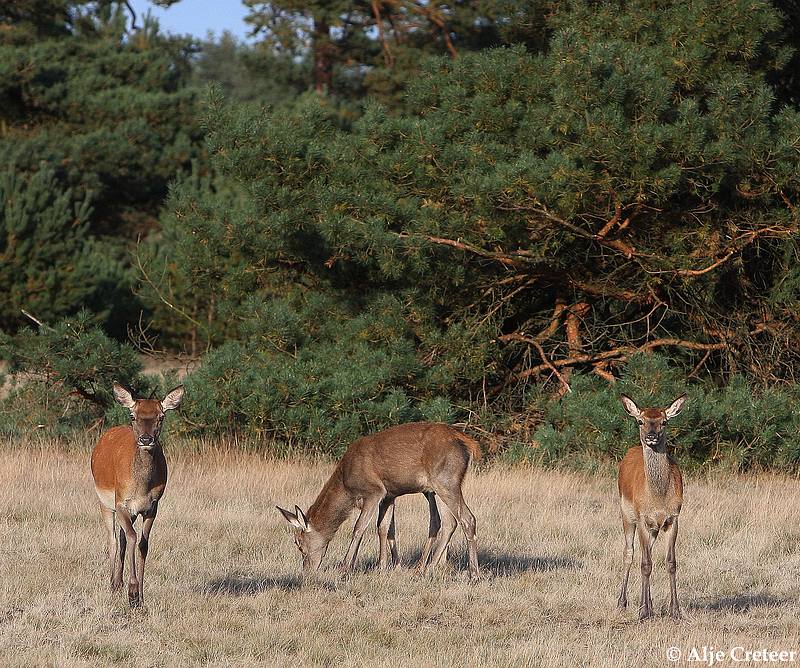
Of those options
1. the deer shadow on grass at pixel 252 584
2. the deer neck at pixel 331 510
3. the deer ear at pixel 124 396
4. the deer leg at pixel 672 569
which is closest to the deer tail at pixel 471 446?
the deer neck at pixel 331 510

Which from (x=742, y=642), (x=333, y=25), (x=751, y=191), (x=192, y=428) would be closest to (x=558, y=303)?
(x=751, y=191)

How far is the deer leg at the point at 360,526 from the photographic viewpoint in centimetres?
894

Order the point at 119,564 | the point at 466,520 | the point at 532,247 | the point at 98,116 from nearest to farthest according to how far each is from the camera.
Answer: the point at 119,564
the point at 466,520
the point at 532,247
the point at 98,116

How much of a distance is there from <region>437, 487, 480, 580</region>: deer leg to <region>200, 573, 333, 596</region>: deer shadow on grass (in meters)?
1.10

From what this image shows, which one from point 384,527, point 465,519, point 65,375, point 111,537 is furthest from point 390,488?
point 65,375

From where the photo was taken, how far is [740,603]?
8.08 m

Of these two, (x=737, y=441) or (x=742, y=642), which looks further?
(x=737, y=441)

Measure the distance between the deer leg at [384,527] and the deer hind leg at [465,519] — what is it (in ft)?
1.62

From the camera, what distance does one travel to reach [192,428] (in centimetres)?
1459

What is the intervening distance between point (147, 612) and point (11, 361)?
29.0 feet

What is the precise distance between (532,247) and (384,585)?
6915 mm

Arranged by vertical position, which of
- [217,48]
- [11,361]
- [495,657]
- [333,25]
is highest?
[217,48]

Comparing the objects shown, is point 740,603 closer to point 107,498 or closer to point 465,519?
point 465,519

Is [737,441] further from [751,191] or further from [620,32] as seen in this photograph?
[620,32]
